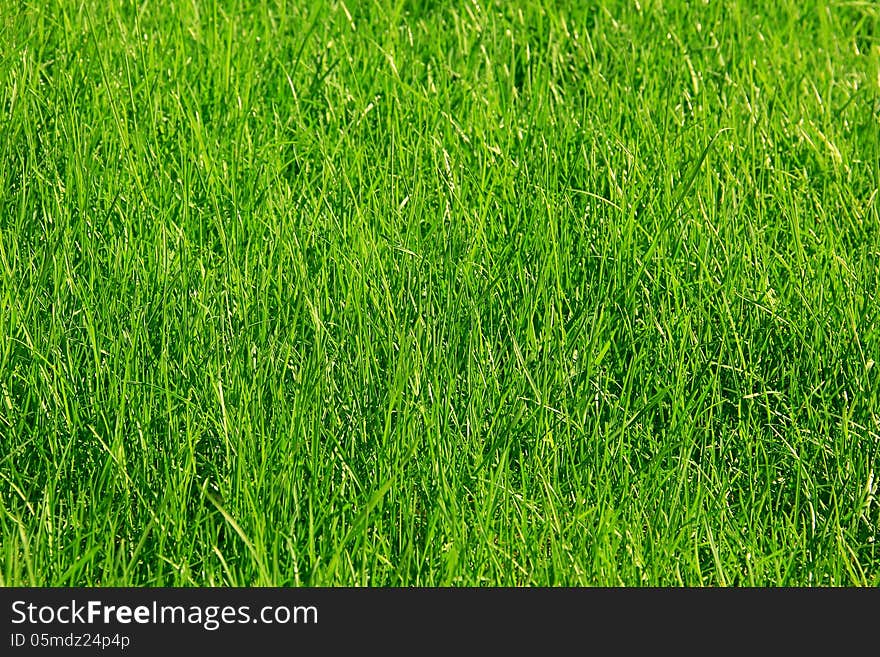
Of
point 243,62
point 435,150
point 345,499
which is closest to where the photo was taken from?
point 345,499

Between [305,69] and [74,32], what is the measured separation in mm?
701

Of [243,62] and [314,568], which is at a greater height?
[243,62]

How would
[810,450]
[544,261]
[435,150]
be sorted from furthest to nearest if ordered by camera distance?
[435,150] → [544,261] → [810,450]

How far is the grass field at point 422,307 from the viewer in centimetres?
195

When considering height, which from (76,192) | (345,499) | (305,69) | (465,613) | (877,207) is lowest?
(465,613)

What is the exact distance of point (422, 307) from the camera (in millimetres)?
2277

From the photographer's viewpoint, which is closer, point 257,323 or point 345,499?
point 345,499

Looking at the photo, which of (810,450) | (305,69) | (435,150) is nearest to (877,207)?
(810,450)

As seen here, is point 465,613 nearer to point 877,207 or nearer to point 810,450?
point 810,450

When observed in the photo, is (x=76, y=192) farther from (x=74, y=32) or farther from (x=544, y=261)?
(x=544, y=261)

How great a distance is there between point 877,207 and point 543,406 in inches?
51.0

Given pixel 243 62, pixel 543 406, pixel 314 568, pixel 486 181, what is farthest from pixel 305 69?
pixel 314 568

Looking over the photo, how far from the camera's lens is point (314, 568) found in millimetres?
1824

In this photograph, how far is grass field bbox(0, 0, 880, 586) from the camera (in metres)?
1.95
